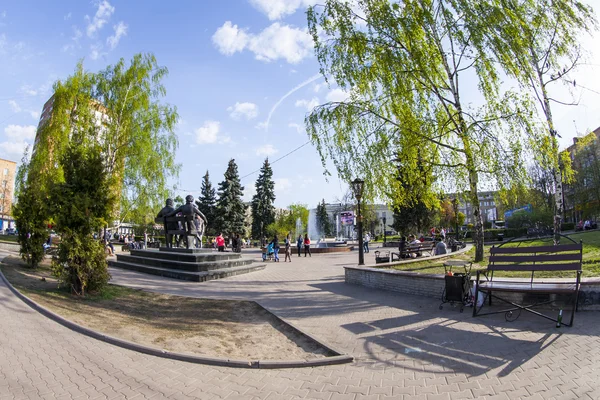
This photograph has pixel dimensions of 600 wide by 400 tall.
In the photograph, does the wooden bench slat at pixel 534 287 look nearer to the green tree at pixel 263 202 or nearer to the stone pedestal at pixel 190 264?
the stone pedestal at pixel 190 264

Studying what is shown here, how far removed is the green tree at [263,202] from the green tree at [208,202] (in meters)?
6.34

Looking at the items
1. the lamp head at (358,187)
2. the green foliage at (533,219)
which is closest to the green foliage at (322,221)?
the green foliage at (533,219)

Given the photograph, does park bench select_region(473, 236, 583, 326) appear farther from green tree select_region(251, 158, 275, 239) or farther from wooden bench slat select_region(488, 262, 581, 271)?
green tree select_region(251, 158, 275, 239)

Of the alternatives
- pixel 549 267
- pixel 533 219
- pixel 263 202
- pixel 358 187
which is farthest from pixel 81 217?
pixel 263 202

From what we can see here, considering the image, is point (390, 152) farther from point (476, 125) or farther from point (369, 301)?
point (369, 301)

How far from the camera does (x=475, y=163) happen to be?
396 inches

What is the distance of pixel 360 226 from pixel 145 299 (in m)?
7.34

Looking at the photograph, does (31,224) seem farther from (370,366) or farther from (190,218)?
(370,366)

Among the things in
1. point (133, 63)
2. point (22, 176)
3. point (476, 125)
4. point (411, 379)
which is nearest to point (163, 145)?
point (133, 63)

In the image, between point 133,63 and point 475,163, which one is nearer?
point 475,163

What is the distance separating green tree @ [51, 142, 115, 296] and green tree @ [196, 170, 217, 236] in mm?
40715

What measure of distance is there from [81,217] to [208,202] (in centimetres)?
4345

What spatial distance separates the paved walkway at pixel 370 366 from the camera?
3326mm

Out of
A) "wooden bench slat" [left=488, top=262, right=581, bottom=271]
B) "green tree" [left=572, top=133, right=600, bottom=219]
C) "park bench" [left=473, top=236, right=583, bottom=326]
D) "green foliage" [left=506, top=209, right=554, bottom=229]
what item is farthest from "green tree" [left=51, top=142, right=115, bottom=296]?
"green tree" [left=572, top=133, right=600, bottom=219]
